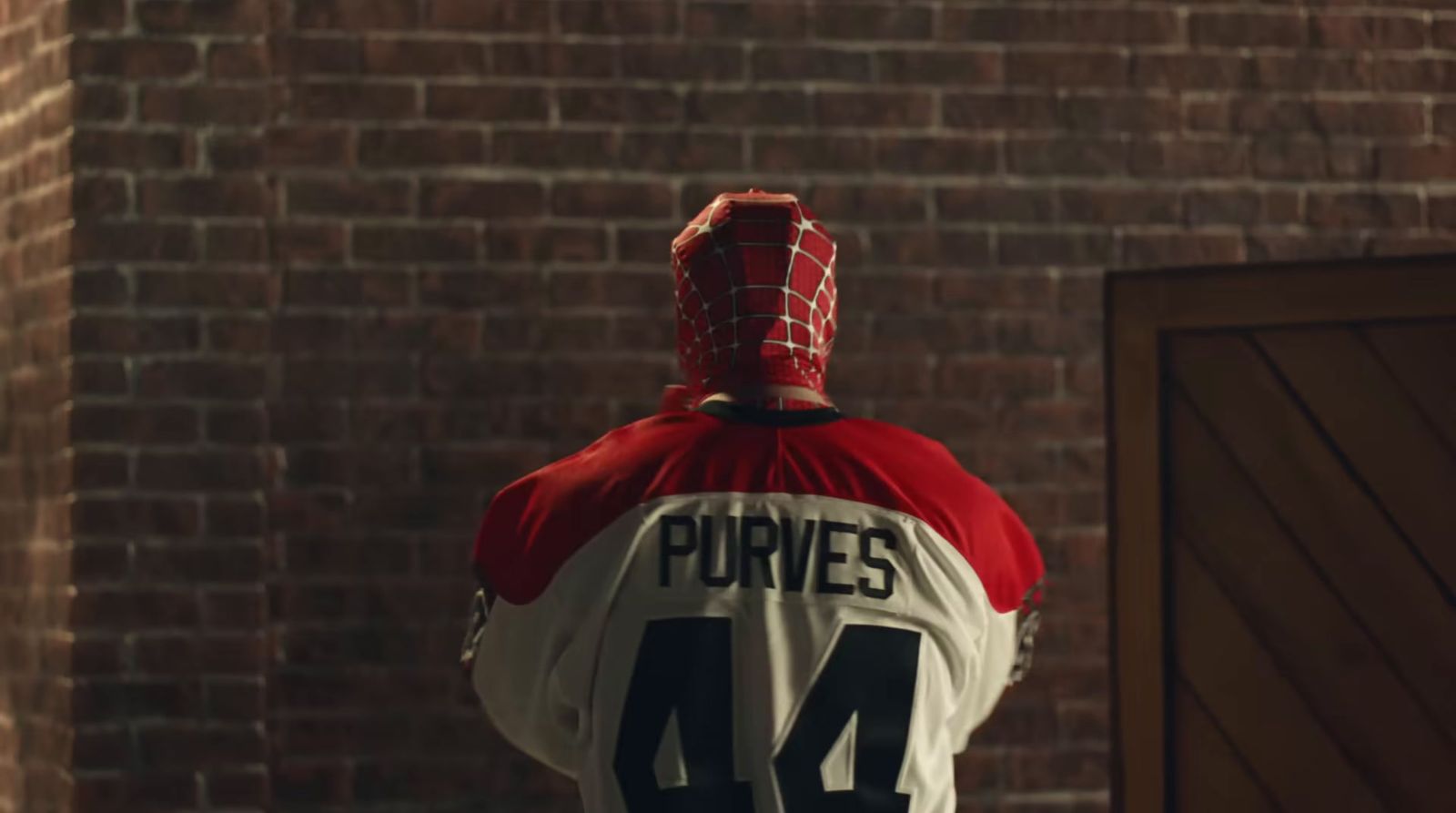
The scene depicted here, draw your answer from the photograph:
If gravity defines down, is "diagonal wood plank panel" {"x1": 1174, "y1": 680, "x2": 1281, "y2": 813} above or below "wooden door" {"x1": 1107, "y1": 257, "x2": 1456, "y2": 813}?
below

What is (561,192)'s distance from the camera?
12.2 ft

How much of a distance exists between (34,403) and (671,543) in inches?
79.1

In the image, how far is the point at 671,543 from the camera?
2.41m


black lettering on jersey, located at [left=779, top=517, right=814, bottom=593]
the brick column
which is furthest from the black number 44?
the brick column

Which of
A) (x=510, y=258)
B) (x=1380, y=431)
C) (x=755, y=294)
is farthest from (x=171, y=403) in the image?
(x=1380, y=431)

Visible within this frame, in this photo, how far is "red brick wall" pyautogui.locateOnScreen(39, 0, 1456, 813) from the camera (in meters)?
3.61

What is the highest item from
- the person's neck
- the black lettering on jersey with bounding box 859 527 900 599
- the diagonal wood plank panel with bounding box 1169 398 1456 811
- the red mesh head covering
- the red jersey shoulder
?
the red mesh head covering

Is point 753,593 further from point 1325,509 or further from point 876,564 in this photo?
point 1325,509

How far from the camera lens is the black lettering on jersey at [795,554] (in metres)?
2.41

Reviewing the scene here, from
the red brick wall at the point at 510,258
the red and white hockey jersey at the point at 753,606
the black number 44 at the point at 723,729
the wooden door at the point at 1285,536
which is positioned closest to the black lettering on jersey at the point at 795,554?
the red and white hockey jersey at the point at 753,606

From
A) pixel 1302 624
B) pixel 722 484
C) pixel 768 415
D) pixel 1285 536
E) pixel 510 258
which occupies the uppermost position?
pixel 510 258

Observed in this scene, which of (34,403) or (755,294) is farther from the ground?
(755,294)

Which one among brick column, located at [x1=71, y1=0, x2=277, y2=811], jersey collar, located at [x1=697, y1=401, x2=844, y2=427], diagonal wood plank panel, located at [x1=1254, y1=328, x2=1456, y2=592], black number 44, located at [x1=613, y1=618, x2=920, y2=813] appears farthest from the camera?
diagonal wood plank panel, located at [x1=1254, y1=328, x2=1456, y2=592]

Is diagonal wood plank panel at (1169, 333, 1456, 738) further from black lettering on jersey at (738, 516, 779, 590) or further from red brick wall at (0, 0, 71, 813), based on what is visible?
red brick wall at (0, 0, 71, 813)
